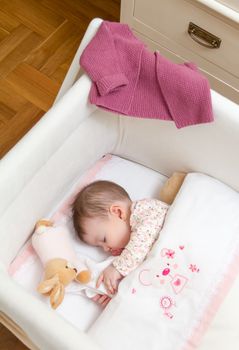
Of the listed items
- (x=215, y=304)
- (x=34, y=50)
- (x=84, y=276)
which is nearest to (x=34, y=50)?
(x=34, y=50)

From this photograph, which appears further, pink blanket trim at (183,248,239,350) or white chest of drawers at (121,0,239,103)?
white chest of drawers at (121,0,239,103)

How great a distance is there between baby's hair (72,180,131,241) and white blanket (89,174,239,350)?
141mm

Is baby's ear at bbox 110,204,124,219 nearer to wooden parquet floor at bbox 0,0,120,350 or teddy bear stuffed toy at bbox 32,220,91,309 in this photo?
teddy bear stuffed toy at bbox 32,220,91,309

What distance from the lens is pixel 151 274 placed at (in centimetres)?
104

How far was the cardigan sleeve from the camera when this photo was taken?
3.41 ft

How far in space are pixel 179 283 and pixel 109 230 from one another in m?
0.20

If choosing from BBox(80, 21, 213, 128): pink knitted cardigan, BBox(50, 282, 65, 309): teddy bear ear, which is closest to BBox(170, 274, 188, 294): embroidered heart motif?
BBox(50, 282, 65, 309): teddy bear ear

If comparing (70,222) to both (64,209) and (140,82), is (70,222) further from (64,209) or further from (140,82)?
(140,82)

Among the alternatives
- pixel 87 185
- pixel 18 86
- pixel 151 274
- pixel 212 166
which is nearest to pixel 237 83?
pixel 212 166

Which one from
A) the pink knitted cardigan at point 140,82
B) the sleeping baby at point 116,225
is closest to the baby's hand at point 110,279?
the sleeping baby at point 116,225

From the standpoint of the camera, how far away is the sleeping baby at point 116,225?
42.4 inches

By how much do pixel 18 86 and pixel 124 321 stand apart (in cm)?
102

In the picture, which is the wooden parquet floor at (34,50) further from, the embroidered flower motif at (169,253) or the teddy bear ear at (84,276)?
the embroidered flower motif at (169,253)

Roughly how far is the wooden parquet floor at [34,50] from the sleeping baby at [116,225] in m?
0.56
